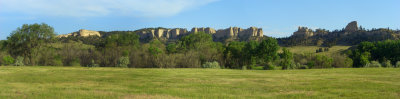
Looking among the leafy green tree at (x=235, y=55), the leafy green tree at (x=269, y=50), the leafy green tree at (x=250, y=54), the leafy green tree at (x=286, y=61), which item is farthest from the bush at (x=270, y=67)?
the leafy green tree at (x=235, y=55)

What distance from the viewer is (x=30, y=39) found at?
A: 57656 millimetres

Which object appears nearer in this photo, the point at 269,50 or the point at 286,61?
the point at 286,61

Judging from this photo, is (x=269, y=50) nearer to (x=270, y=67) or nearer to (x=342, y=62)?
(x=270, y=67)

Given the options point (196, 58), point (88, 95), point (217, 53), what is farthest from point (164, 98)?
point (217, 53)

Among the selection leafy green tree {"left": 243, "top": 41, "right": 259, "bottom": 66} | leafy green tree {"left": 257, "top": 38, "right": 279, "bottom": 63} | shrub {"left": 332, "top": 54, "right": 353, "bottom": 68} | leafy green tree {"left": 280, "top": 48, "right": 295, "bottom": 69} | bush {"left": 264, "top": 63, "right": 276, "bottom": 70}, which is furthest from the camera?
leafy green tree {"left": 243, "top": 41, "right": 259, "bottom": 66}

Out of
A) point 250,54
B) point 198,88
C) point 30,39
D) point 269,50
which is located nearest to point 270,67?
point 269,50

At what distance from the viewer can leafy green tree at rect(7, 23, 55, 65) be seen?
5709cm

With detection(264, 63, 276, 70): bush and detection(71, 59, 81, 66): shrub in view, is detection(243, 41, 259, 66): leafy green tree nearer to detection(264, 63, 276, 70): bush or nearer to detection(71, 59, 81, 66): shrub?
detection(264, 63, 276, 70): bush

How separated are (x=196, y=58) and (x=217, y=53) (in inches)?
270

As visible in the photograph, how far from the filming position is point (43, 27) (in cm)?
5756

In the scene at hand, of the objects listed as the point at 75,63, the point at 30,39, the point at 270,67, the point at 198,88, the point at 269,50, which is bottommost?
the point at 198,88

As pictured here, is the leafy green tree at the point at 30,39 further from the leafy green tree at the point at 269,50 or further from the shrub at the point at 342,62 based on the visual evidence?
the shrub at the point at 342,62

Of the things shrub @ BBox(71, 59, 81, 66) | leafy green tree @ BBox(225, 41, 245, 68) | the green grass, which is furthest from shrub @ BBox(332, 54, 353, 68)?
shrub @ BBox(71, 59, 81, 66)

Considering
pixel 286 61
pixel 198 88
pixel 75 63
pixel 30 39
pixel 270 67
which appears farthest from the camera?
pixel 75 63
